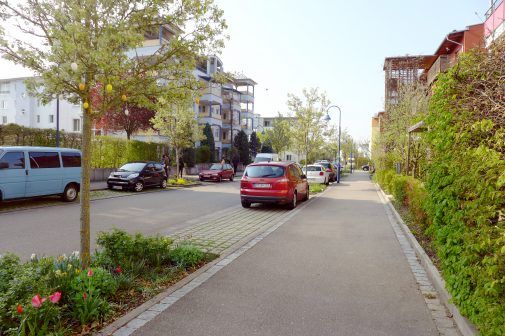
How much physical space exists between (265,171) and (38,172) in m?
7.78

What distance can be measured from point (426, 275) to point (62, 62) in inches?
226

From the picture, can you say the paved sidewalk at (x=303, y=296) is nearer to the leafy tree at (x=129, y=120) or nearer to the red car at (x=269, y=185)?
the red car at (x=269, y=185)

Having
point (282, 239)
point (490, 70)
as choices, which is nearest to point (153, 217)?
point (282, 239)

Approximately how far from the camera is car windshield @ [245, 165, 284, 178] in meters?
14.2

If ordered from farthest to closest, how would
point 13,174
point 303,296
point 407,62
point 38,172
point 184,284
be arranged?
point 407,62 < point 38,172 < point 13,174 < point 184,284 < point 303,296

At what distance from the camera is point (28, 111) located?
174 feet

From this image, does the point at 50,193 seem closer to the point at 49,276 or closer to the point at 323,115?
the point at 49,276

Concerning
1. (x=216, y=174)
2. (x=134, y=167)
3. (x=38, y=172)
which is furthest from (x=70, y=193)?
(x=216, y=174)

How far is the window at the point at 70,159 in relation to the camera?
14.7 m

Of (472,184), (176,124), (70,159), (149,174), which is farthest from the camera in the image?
(176,124)

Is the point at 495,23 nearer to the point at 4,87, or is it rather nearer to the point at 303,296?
the point at 303,296

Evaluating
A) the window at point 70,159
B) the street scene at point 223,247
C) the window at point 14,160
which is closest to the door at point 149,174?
the window at point 70,159

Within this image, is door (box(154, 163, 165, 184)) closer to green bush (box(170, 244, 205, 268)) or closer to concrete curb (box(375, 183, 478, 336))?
concrete curb (box(375, 183, 478, 336))

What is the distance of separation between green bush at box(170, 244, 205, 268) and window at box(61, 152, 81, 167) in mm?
10184
